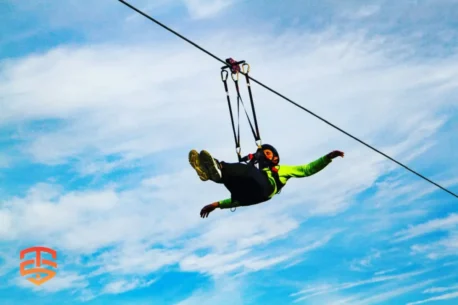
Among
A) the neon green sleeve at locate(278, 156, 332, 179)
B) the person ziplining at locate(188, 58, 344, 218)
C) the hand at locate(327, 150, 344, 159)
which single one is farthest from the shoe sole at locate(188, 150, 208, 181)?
the hand at locate(327, 150, 344, 159)

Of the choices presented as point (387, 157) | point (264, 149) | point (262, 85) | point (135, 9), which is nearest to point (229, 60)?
point (262, 85)

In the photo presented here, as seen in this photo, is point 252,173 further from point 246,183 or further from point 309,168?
point 309,168

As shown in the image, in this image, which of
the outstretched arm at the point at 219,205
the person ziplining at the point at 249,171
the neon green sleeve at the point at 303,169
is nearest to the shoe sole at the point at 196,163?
the person ziplining at the point at 249,171

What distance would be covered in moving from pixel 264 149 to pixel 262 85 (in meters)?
0.99

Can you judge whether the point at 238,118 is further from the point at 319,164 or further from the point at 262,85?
the point at 319,164

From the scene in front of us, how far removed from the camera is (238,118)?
10.7m

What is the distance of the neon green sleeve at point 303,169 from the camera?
10.7m

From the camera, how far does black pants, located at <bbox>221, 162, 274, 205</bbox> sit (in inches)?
396

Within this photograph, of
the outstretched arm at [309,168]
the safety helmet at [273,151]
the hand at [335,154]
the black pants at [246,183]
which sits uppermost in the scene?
the safety helmet at [273,151]

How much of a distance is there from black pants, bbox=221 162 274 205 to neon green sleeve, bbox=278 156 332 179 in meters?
0.44

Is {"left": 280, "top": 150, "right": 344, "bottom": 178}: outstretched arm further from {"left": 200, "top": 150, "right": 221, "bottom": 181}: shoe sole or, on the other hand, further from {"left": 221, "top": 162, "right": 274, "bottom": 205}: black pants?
{"left": 200, "top": 150, "right": 221, "bottom": 181}: shoe sole

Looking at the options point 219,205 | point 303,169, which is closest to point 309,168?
point 303,169

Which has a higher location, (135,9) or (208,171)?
(135,9)

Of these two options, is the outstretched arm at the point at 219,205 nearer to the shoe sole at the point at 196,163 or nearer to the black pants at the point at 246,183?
the black pants at the point at 246,183
